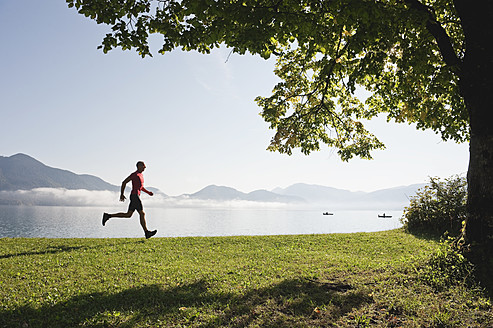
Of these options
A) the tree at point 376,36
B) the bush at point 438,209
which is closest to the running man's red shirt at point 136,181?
the tree at point 376,36

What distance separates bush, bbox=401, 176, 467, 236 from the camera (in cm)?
1401

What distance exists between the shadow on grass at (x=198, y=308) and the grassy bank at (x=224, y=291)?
0.7 inches

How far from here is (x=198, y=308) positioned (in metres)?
5.18

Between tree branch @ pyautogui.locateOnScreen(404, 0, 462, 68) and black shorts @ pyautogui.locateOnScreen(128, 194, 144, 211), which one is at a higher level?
tree branch @ pyautogui.locateOnScreen(404, 0, 462, 68)

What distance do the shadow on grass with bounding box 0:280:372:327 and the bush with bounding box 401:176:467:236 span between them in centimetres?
1058

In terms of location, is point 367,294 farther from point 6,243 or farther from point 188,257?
point 6,243

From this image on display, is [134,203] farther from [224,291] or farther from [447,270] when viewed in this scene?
[447,270]

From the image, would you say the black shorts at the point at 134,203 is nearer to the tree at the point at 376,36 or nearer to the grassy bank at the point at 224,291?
the grassy bank at the point at 224,291

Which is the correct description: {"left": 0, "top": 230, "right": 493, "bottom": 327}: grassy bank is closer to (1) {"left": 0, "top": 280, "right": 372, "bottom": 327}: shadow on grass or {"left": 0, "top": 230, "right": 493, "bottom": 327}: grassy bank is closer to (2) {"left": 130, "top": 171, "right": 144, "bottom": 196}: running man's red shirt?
(1) {"left": 0, "top": 280, "right": 372, "bottom": 327}: shadow on grass

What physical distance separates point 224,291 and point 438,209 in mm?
12823

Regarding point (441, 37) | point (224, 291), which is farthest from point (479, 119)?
point (224, 291)

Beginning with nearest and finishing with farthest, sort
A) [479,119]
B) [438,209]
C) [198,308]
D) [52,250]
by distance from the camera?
[198,308] → [479,119] → [52,250] → [438,209]

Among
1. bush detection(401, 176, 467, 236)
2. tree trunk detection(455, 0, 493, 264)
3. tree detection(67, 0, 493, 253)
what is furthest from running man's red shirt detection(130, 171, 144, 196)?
bush detection(401, 176, 467, 236)

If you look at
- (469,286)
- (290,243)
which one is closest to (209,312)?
(469,286)
